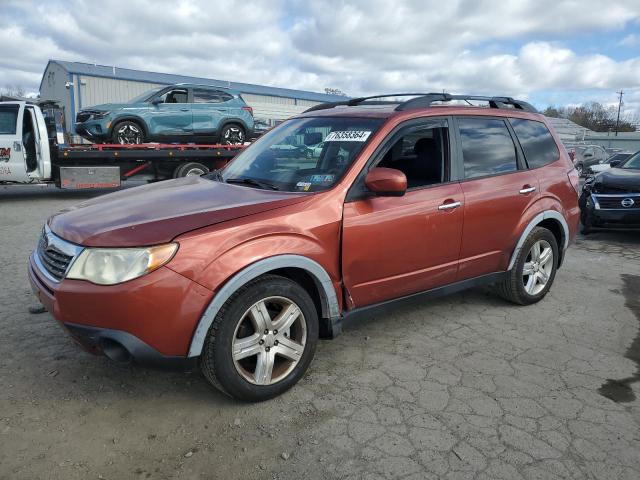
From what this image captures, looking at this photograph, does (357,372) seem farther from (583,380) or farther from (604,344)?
(604,344)

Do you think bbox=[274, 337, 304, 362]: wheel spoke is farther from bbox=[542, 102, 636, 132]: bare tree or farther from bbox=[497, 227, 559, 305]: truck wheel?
bbox=[542, 102, 636, 132]: bare tree

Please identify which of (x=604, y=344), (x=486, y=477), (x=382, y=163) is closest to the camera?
(x=486, y=477)

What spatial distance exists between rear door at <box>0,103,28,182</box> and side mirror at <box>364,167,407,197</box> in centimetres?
993

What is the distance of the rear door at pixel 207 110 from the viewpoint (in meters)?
12.8

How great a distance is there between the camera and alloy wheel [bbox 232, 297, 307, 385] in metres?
2.90

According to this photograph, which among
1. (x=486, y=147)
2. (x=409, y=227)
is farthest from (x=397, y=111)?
(x=486, y=147)

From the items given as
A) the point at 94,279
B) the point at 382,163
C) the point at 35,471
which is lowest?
the point at 35,471

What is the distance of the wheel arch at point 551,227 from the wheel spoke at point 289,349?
2.22m

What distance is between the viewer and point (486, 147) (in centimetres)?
421

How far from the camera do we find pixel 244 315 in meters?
2.83

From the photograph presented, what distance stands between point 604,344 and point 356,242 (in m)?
2.20

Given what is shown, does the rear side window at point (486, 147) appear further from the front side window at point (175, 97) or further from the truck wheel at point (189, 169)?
the front side window at point (175, 97)

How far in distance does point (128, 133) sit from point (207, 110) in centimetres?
201

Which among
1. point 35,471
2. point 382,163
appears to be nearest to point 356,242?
point 382,163
